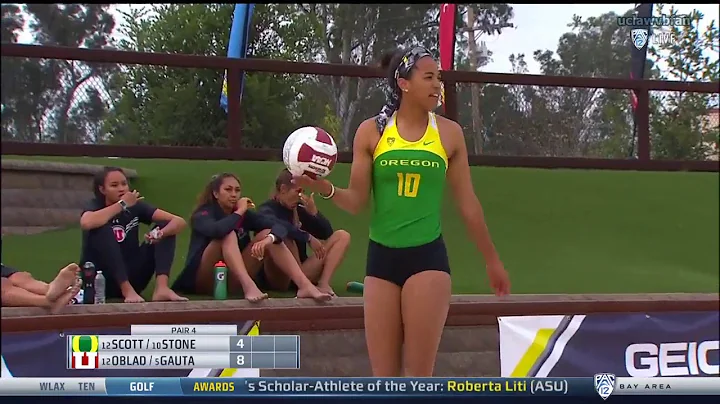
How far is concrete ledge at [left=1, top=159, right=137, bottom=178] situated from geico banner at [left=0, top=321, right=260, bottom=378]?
1824mm

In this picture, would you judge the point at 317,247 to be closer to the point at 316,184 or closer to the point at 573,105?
the point at 316,184

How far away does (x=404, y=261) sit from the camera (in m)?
2.53

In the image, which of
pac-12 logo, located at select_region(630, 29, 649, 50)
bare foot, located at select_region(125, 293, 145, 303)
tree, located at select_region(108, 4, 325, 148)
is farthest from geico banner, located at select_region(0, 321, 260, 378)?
pac-12 logo, located at select_region(630, 29, 649, 50)

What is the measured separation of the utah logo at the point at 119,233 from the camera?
4.33 meters

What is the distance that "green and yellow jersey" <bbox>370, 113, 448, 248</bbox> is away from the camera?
253cm

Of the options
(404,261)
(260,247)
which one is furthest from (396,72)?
(260,247)

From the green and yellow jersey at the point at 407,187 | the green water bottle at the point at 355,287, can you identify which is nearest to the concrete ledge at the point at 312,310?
the green water bottle at the point at 355,287

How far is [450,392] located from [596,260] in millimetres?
3941

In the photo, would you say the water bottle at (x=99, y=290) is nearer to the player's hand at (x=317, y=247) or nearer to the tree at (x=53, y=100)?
the player's hand at (x=317, y=247)

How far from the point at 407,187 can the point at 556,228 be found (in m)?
4.12

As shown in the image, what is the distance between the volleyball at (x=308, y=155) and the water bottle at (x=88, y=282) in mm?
2141

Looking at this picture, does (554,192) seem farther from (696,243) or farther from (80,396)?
(80,396)

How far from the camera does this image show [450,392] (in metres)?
2.36

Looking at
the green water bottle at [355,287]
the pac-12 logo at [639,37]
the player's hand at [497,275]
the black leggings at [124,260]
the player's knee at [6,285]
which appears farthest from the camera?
the pac-12 logo at [639,37]
